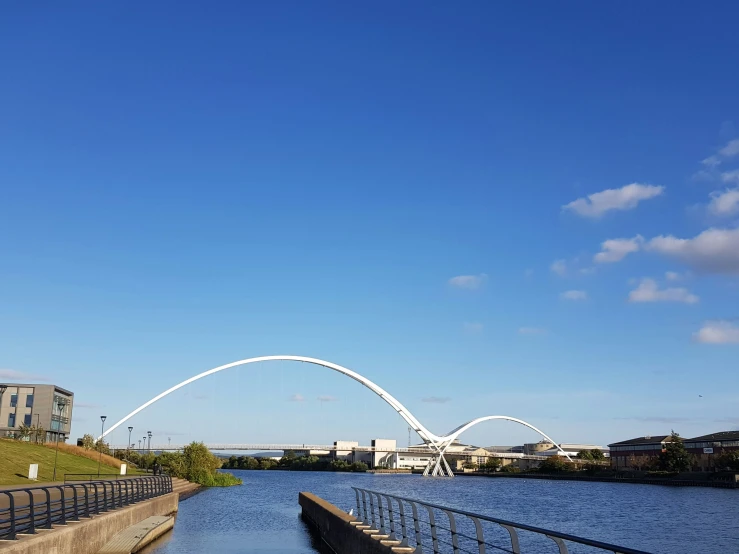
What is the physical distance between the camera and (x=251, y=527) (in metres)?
34.0

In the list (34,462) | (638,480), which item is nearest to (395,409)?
(638,480)

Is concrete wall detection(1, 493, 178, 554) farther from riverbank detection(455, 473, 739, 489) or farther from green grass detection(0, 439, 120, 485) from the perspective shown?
riverbank detection(455, 473, 739, 489)

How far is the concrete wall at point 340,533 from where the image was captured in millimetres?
16944

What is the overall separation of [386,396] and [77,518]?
123 m

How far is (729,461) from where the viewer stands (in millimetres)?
112375

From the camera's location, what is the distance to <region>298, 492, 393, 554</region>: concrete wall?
55.6 ft

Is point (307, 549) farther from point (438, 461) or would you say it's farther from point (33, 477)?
point (438, 461)

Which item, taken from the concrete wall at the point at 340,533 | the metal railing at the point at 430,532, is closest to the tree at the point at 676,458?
the metal railing at the point at 430,532

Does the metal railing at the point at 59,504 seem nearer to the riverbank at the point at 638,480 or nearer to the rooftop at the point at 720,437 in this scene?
the riverbank at the point at 638,480

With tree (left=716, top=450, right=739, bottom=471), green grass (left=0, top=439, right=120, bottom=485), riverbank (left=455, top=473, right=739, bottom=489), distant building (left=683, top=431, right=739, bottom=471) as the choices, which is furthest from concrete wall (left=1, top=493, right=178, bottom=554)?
distant building (left=683, top=431, right=739, bottom=471)

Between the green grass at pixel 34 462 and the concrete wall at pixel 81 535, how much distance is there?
1841 cm

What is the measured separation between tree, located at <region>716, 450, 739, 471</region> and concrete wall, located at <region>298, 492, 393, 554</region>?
9407 cm

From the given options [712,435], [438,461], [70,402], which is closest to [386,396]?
[438,461]

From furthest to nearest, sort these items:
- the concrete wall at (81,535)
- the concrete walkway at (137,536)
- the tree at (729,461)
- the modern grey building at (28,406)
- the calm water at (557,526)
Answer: the tree at (729,461) < the modern grey building at (28,406) < the calm water at (557,526) < the concrete walkway at (137,536) < the concrete wall at (81,535)
